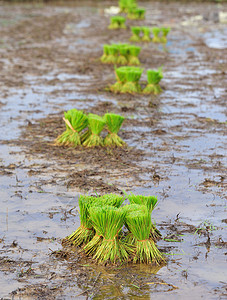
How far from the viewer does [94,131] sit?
7480 mm

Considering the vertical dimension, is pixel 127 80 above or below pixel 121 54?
below

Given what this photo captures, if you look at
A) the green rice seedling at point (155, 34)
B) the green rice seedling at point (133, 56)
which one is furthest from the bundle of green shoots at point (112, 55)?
the green rice seedling at point (155, 34)

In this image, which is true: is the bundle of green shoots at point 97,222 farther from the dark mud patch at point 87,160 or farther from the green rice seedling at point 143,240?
the dark mud patch at point 87,160

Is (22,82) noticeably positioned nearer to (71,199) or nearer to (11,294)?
(71,199)

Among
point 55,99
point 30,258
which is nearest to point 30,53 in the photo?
point 55,99

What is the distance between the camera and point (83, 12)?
1030 inches

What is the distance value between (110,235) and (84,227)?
14.1 inches

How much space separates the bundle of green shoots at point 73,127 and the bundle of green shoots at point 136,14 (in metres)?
17.2

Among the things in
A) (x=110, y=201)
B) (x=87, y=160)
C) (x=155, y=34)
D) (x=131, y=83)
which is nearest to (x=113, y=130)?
(x=87, y=160)

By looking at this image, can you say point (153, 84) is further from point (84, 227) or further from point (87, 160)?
point (84, 227)

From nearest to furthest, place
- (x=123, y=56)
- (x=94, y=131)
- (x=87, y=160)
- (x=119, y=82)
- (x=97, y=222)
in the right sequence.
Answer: (x=97, y=222), (x=87, y=160), (x=94, y=131), (x=119, y=82), (x=123, y=56)

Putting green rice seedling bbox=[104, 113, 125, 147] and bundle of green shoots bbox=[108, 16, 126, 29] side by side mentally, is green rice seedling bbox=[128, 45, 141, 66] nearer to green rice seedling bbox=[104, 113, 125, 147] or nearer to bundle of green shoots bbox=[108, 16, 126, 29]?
green rice seedling bbox=[104, 113, 125, 147]

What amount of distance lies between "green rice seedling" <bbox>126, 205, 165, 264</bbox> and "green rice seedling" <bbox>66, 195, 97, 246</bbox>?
1.30 ft

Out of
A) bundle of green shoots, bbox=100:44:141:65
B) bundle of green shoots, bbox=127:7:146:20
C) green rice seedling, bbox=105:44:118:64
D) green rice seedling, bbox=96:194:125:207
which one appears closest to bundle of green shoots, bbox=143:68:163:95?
bundle of green shoots, bbox=100:44:141:65
